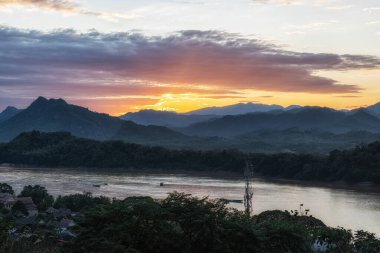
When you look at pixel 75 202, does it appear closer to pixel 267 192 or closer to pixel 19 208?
pixel 19 208

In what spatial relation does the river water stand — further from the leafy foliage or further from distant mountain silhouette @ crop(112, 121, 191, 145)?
distant mountain silhouette @ crop(112, 121, 191, 145)

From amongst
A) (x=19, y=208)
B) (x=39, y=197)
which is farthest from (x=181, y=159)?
(x=19, y=208)

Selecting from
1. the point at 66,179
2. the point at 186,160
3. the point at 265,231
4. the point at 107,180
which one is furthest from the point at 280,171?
the point at 265,231

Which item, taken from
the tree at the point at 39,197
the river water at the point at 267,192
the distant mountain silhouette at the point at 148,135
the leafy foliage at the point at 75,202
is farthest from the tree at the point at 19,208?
the distant mountain silhouette at the point at 148,135

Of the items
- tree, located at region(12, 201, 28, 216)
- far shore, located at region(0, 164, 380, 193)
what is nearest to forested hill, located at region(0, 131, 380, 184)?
far shore, located at region(0, 164, 380, 193)

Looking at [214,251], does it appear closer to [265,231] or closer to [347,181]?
[265,231]
